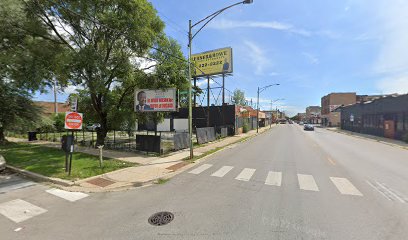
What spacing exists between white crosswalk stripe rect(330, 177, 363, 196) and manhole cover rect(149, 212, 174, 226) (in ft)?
17.2

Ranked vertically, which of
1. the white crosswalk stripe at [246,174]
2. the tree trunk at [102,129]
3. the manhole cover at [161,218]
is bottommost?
the manhole cover at [161,218]

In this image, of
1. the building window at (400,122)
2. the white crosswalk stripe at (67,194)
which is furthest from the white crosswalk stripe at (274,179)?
the building window at (400,122)

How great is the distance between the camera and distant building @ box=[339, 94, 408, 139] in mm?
27045

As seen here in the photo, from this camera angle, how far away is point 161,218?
5.35 metres

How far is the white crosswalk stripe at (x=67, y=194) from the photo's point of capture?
6949 millimetres

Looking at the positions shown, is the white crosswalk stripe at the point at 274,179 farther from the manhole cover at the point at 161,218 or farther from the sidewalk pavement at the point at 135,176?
the manhole cover at the point at 161,218

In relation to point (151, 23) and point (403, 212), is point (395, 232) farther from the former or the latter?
point (151, 23)

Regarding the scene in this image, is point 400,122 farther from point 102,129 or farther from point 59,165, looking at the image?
point 59,165

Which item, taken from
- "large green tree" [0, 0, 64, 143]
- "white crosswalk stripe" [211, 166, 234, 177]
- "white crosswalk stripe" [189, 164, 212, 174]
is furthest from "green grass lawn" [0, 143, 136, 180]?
"large green tree" [0, 0, 64, 143]

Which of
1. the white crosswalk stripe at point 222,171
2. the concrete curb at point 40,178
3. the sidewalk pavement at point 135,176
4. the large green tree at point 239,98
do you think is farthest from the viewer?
the large green tree at point 239,98

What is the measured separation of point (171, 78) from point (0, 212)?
43.2ft

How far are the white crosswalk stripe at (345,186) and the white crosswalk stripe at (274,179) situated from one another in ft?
5.97

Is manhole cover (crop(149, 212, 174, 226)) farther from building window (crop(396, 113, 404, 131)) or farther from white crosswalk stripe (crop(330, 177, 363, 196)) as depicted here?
building window (crop(396, 113, 404, 131))

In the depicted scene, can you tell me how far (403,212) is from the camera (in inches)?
218
